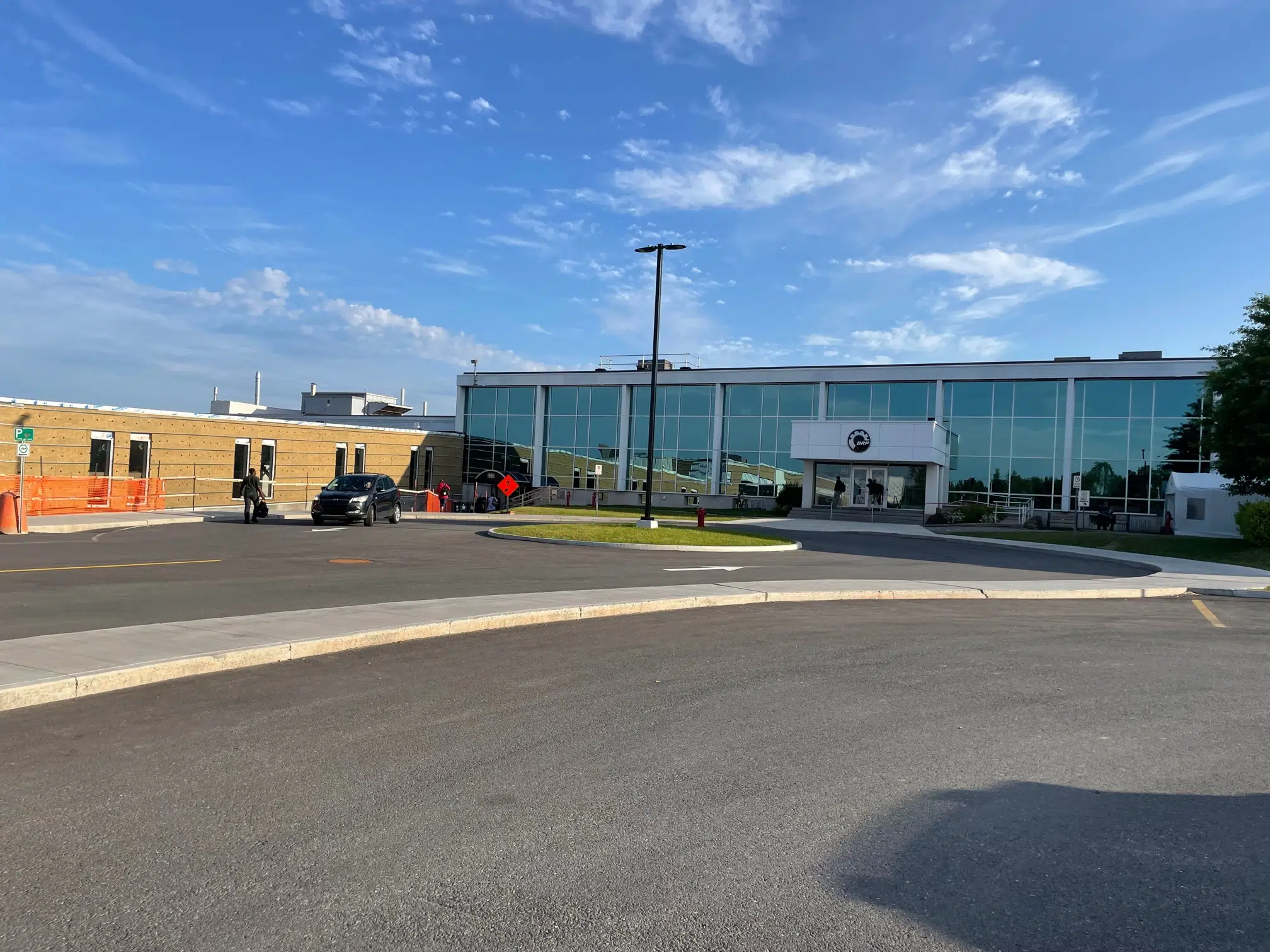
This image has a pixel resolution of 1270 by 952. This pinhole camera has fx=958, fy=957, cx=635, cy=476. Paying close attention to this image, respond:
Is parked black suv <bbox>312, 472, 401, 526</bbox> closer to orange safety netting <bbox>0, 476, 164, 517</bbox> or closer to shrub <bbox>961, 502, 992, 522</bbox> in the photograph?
orange safety netting <bbox>0, 476, 164, 517</bbox>

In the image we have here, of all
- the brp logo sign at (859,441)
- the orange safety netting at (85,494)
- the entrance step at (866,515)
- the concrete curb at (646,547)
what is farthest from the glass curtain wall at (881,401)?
the orange safety netting at (85,494)

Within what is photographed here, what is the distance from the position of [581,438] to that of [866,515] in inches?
818

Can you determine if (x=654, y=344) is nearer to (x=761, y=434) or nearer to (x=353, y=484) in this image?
(x=353, y=484)

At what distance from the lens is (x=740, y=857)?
4453 millimetres

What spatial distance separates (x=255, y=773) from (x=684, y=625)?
22.7 ft

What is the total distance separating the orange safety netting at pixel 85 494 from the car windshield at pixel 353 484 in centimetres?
640

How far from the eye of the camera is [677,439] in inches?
2340

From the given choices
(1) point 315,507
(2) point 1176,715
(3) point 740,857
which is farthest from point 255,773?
(1) point 315,507

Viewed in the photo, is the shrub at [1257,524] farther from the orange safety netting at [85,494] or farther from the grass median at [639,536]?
the orange safety netting at [85,494]

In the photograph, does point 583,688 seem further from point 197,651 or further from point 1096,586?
point 1096,586

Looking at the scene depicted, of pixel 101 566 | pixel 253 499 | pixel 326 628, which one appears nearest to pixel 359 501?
pixel 253 499

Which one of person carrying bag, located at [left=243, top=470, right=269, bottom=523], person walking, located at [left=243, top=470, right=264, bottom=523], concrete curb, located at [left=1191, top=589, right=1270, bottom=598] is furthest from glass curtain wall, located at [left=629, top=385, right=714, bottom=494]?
concrete curb, located at [left=1191, top=589, right=1270, bottom=598]

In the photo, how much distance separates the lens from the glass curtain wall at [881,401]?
53344 mm

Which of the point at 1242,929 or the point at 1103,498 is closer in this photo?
the point at 1242,929
